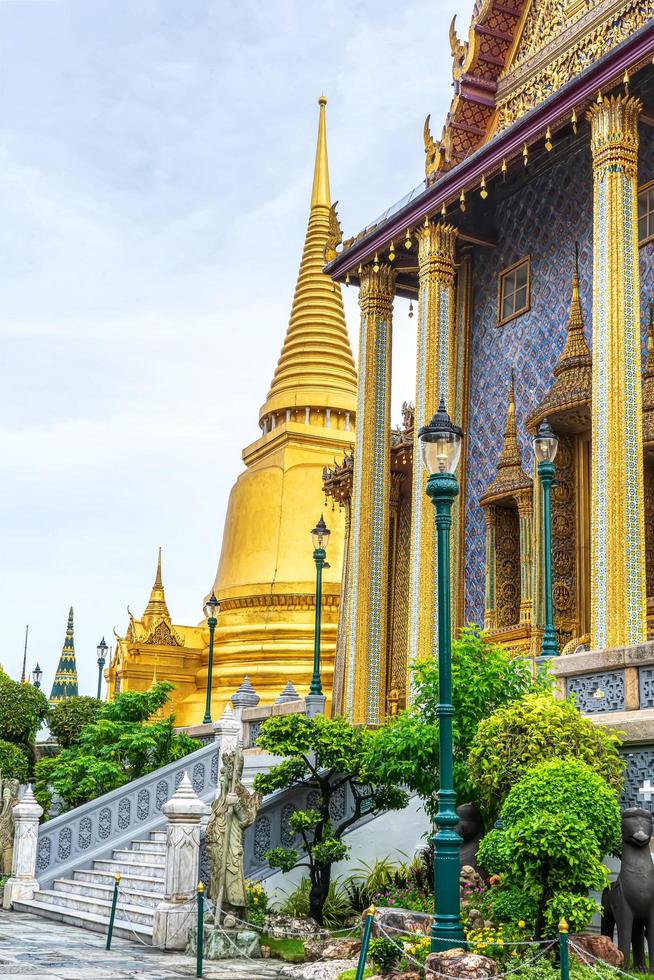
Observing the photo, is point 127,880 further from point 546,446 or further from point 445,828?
point 445,828

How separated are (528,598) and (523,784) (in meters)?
9.24

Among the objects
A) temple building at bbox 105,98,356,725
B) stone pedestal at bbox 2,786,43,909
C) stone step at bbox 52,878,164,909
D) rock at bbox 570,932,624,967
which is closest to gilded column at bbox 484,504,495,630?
stone step at bbox 52,878,164,909

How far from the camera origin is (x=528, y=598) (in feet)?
62.3

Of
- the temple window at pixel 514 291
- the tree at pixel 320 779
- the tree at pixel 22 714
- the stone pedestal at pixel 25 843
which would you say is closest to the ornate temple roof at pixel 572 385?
the temple window at pixel 514 291

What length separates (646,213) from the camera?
18062mm

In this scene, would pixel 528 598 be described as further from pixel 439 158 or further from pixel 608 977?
pixel 608 977

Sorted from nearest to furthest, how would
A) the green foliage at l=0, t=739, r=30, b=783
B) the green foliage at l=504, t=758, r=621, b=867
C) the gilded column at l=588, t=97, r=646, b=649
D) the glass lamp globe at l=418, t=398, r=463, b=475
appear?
1. the green foliage at l=504, t=758, r=621, b=867
2. the glass lamp globe at l=418, t=398, r=463, b=475
3. the gilded column at l=588, t=97, r=646, b=649
4. the green foliage at l=0, t=739, r=30, b=783

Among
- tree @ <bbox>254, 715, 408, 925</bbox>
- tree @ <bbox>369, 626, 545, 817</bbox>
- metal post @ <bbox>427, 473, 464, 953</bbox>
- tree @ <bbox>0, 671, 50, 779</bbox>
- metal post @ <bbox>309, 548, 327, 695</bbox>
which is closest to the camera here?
metal post @ <bbox>427, 473, 464, 953</bbox>

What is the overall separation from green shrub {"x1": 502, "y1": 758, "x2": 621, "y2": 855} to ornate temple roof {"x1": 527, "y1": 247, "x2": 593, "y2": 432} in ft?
29.2

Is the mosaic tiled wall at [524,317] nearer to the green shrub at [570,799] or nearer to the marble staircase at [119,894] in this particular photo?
the marble staircase at [119,894]

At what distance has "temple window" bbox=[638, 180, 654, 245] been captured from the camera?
1791 centimetres

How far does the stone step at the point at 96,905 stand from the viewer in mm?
13781

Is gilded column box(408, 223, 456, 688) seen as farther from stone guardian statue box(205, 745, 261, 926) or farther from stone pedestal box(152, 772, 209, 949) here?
stone pedestal box(152, 772, 209, 949)

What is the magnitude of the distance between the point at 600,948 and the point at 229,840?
450 cm
